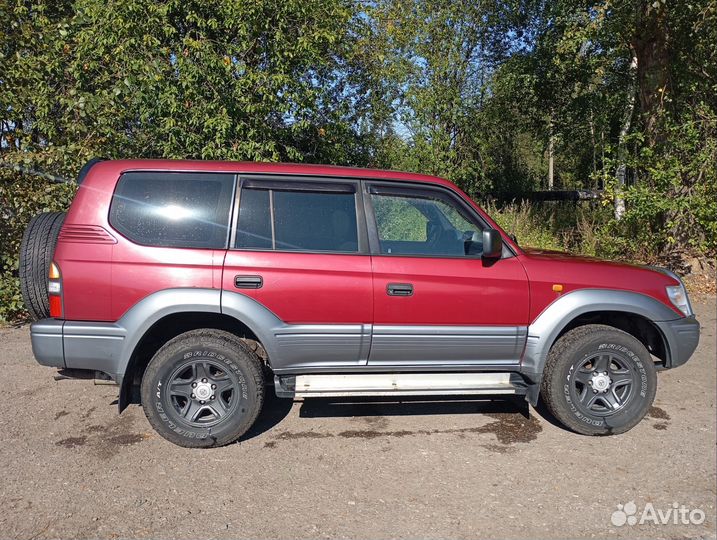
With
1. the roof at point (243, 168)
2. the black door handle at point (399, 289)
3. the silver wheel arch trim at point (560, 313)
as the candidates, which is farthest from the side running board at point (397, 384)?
the roof at point (243, 168)

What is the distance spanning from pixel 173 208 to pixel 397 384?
200 centimetres

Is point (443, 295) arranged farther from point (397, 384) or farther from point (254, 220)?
point (254, 220)

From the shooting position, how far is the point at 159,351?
12.4 feet

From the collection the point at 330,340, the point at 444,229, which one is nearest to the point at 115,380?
the point at 330,340

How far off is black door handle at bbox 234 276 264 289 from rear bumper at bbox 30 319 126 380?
0.80 m

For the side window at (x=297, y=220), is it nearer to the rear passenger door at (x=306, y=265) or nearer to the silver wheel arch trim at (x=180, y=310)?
the rear passenger door at (x=306, y=265)

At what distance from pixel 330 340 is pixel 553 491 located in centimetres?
170

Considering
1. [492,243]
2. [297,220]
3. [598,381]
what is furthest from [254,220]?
[598,381]

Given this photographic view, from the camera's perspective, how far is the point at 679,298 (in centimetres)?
425

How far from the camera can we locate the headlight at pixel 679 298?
4211mm

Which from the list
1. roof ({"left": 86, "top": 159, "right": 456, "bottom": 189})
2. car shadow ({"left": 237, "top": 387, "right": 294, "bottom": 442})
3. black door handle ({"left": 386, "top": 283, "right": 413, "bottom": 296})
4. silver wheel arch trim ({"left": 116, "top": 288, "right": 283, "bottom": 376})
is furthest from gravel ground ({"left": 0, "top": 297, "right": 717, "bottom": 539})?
roof ({"left": 86, "top": 159, "right": 456, "bottom": 189})

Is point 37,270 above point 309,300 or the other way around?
above

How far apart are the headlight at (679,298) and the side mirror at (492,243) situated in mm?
1440

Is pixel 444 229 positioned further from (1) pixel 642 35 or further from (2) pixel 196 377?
(1) pixel 642 35
